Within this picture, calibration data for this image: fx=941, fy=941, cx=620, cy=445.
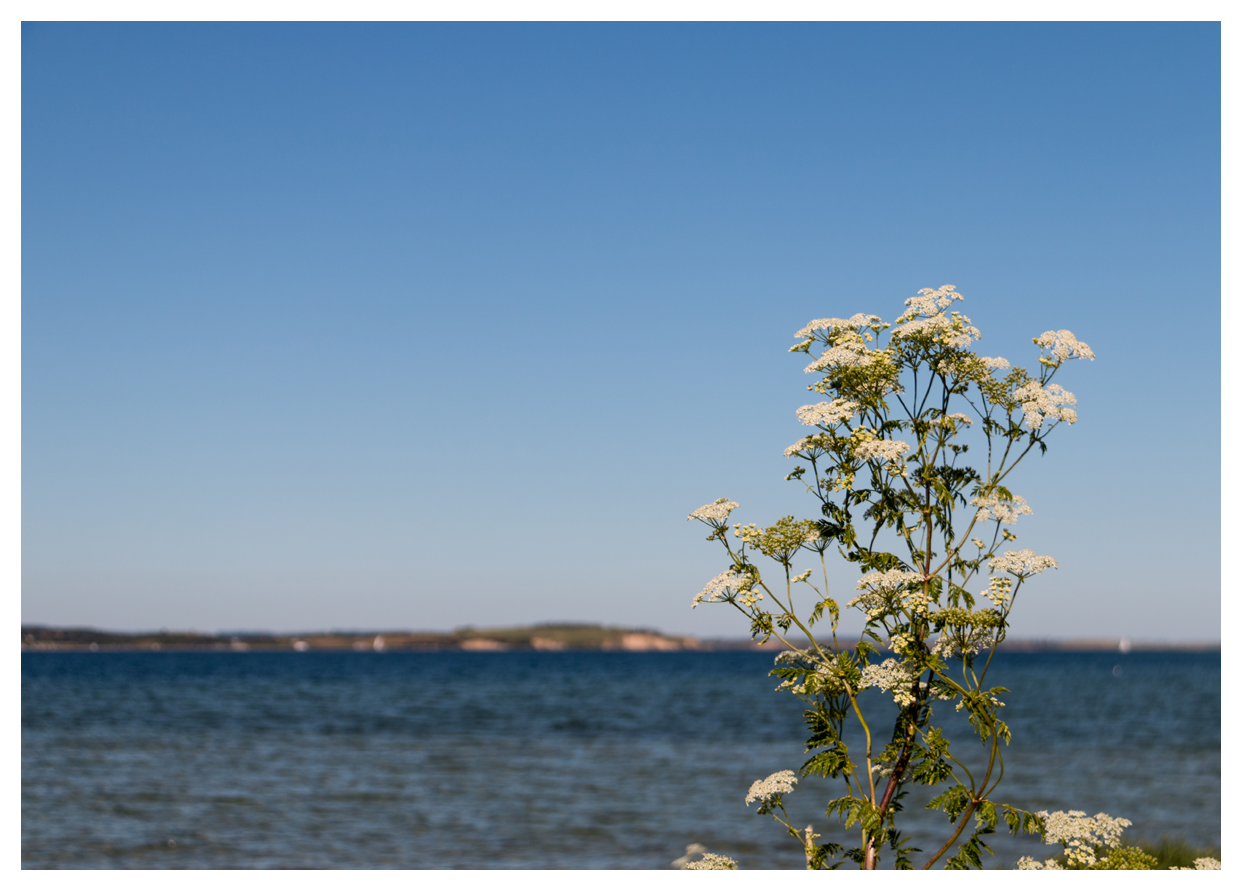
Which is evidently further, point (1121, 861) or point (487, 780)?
point (487, 780)

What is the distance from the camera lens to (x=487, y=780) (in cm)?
2191

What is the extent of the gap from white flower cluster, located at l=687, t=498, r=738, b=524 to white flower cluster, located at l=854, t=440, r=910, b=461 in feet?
2.14

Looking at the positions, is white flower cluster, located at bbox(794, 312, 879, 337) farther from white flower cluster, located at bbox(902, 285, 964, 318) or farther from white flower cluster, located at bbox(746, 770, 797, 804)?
white flower cluster, located at bbox(746, 770, 797, 804)

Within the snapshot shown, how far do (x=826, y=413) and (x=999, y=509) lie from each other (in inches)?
36.0

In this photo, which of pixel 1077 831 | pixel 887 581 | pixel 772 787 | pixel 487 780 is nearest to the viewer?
pixel 887 581

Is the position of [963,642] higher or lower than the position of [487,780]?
higher

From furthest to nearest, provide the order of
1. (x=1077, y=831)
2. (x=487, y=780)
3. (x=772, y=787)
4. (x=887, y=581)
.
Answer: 1. (x=487, y=780)
2. (x=772, y=787)
3. (x=1077, y=831)
4. (x=887, y=581)

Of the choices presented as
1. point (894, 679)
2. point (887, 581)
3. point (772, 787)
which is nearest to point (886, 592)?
point (887, 581)

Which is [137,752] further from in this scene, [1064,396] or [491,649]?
[491,649]

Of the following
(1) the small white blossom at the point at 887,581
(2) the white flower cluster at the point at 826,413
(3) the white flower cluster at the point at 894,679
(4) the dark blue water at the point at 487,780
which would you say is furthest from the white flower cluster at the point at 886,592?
(4) the dark blue water at the point at 487,780

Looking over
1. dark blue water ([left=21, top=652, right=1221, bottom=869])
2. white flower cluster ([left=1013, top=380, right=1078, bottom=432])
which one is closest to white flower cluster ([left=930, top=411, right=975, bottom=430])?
white flower cluster ([left=1013, top=380, right=1078, bottom=432])

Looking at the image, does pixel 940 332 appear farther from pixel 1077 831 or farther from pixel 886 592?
pixel 1077 831
